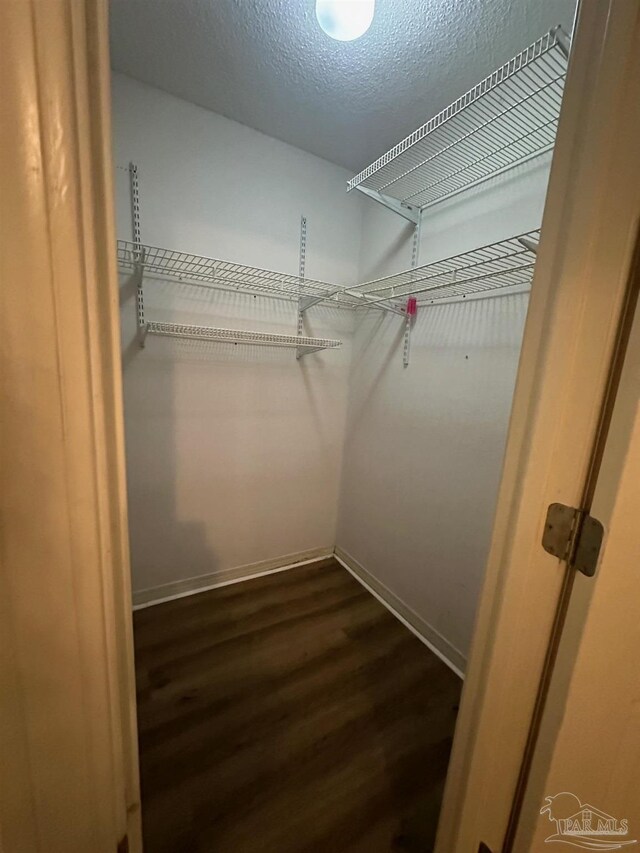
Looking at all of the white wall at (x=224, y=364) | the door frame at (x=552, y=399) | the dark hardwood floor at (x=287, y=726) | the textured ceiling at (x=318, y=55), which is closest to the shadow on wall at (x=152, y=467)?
the white wall at (x=224, y=364)

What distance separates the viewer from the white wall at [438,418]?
4.70 feet

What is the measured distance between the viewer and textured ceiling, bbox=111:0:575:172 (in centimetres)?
106

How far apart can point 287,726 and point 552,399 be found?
1529 millimetres

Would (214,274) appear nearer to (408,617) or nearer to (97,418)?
(97,418)

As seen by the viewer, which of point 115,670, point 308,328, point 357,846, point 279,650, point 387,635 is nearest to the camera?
point 115,670

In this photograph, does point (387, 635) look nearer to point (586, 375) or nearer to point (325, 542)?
point (325, 542)

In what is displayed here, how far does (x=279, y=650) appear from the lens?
1672mm

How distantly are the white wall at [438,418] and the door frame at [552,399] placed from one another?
0.94 m

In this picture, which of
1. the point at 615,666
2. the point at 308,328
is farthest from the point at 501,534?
the point at 308,328

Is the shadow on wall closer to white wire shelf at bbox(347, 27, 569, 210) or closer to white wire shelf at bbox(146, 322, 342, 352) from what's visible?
white wire shelf at bbox(146, 322, 342, 352)

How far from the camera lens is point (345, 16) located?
100 cm

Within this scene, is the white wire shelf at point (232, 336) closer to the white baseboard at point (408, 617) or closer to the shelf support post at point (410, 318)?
the shelf support post at point (410, 318)

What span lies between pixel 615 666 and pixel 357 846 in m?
1.07

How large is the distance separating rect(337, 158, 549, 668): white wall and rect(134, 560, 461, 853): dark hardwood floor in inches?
13.3
